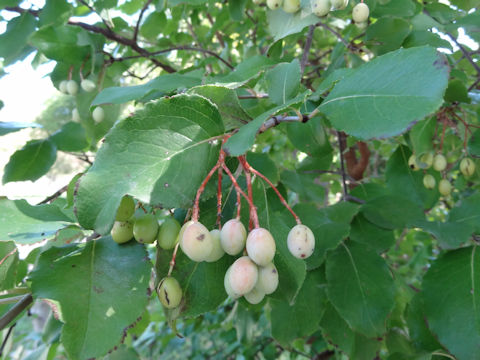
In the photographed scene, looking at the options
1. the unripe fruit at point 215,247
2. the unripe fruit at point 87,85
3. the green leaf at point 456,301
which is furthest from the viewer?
the unripe fruit at point 87,85

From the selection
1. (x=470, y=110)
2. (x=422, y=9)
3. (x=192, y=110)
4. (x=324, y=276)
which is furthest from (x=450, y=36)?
(x=192, y=110)

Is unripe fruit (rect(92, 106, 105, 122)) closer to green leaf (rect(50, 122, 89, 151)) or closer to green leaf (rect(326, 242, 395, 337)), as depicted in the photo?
green leaf (rect(50, 122, 89, 151))

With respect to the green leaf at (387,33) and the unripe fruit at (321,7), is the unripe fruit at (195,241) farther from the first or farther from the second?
the green leaf at (387,33)

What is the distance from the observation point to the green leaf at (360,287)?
1.00m

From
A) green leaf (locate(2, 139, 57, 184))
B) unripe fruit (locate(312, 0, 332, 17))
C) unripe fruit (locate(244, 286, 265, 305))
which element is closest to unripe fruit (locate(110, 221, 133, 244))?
unripe fruit (locate(244, 286, 265, 305))

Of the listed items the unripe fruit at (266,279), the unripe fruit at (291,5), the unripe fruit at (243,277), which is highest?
the unripe fruit at (291,5)

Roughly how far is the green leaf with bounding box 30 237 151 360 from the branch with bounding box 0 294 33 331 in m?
0.12

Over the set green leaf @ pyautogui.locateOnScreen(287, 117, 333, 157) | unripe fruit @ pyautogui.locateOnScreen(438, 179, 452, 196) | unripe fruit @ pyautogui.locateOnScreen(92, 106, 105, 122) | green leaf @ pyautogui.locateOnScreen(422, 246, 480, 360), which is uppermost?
unripe fruit @ pyautogui.locateOnScreen(92, 106, 105, 122)

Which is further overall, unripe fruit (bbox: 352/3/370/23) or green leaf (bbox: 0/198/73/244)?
unripe fruit (bbox: 352/3/370/23)

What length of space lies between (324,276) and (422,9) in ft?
4.06

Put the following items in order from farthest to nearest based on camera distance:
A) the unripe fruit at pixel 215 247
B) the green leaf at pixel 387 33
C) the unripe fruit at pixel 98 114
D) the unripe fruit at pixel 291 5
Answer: the unripe fruit at pixel 98 114 < the green leaf at pixel 387 33 < the unripe fruit at pixel 291 5 < the unripe fruit at pixel 215 247

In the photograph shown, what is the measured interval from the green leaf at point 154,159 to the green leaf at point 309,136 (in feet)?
1.87

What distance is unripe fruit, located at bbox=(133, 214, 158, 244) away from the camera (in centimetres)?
71

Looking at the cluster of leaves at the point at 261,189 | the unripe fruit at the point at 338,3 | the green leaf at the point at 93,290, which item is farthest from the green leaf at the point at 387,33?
the green leaf at the point at 93,290
